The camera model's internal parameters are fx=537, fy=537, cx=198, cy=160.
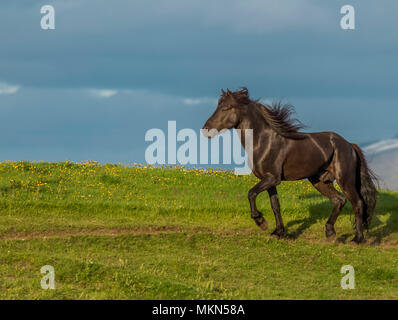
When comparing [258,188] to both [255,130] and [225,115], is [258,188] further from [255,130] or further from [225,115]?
[225,115]

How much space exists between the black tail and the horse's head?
4.31 metres

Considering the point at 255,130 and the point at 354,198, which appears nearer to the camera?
the point at 255,130

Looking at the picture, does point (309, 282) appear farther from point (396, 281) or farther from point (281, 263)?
point (396, 281)

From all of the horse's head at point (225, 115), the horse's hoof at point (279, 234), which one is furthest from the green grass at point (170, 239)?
the horse's head at point (225, 115)

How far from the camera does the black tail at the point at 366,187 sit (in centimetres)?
1647

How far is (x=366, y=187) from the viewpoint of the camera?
16516mm

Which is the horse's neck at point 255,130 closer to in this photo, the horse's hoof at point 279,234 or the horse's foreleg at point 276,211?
the horse's foreleg at point 276,211

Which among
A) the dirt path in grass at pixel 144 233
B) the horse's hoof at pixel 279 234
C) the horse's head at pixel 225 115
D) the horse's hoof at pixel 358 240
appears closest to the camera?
the horse's head at pixel 225 115

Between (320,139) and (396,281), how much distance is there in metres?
4.64

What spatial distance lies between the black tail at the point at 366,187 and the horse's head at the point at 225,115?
14.2 feet

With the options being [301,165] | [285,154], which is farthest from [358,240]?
[285,154]

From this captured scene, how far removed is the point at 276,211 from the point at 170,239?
320 centimetres

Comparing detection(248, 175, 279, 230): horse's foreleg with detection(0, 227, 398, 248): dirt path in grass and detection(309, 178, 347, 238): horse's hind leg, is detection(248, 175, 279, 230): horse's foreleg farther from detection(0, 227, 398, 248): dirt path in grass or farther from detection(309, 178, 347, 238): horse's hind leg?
detection(309, 178, 347, 238): horse's hind leg
